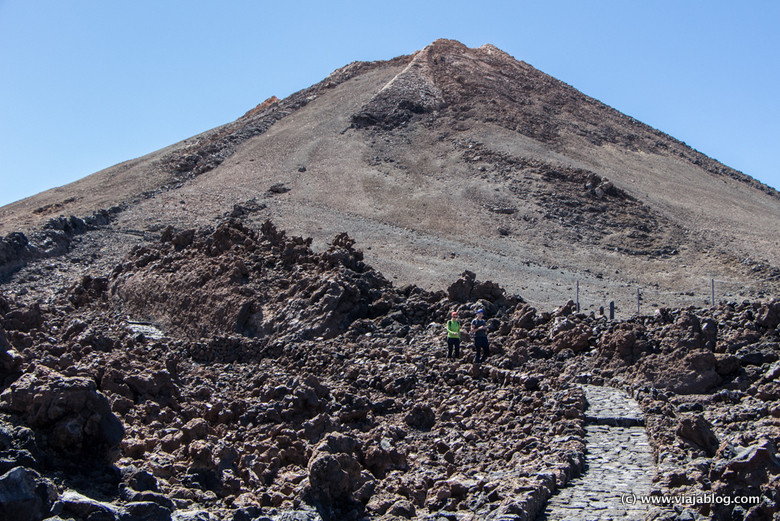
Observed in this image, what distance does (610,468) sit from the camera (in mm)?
8289

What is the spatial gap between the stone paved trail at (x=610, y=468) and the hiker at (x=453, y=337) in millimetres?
3023

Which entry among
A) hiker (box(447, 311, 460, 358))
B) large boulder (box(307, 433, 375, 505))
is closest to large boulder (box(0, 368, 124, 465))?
large boulder (box(307, 433, 375, 505))

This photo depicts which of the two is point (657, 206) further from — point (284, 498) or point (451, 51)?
point (284, 498)

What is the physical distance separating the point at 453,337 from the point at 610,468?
5.42 metres

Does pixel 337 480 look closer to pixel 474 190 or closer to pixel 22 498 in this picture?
pixel 22 498

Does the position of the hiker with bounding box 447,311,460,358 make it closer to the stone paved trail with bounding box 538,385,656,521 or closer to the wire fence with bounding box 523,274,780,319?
the stone paved trail with bounding box 538,385,656,521

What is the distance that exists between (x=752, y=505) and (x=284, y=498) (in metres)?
3.88

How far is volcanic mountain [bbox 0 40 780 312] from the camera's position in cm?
3005

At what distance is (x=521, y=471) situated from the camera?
820 centimetres

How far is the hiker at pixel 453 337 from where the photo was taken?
13.5m

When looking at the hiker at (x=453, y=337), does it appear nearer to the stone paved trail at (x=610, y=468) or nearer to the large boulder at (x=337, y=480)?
the stone paved trail at (x=610, y=468)

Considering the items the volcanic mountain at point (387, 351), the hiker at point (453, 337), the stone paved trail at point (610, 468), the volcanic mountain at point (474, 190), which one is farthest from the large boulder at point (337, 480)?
the volcanic mountain at point (474, 190)

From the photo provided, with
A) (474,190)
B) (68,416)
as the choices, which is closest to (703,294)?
(474,190)

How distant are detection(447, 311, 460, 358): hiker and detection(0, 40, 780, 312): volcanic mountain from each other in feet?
34.2
